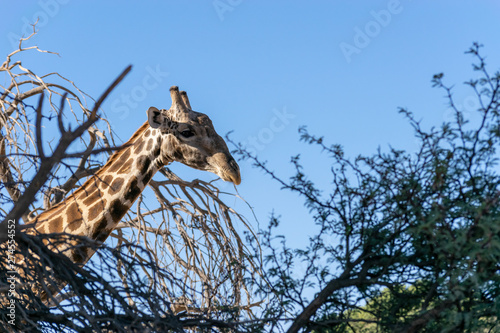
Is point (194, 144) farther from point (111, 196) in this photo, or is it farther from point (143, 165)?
point (111, 196)

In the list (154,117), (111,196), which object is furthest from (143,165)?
(154,117)

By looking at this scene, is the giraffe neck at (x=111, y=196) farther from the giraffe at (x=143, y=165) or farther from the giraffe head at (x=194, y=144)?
the giraffe head at (x=194, y=144)

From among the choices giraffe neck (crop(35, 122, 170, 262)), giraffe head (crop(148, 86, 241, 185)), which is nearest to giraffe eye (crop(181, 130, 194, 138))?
giraffe head (crop(148, 86, 241, 185))

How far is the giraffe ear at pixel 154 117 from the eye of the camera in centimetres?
586

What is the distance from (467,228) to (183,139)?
324 cm

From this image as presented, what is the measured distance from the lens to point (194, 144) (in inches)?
227

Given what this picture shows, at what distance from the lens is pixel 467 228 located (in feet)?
10.1

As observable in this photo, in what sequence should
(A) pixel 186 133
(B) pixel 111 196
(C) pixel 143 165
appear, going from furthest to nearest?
(A) pixel 186 133 < (C) pixel 143 165 < (B) pixel 111 196

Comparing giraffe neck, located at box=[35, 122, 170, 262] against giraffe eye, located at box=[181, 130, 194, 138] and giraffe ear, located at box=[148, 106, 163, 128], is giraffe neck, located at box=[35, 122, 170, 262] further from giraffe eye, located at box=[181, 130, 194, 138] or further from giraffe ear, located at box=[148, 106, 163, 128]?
giraffe eye, located at box=[181, 130, 194, 138]

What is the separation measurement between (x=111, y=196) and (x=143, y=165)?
41 cm

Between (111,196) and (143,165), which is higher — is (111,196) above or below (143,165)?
Result: below

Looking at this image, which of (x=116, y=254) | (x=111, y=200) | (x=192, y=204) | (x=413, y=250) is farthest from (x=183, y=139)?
(x=413, y=250)

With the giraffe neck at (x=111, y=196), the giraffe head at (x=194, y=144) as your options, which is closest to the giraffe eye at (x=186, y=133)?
the giraffe head at (x=194, y=144)

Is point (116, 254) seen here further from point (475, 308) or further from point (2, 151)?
point (2, 151)
